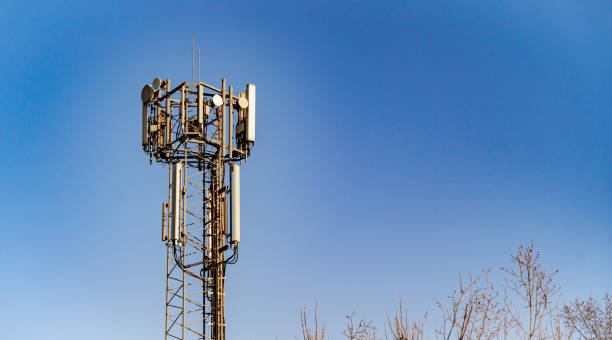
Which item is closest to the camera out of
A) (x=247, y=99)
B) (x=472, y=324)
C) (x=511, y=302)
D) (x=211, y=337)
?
(x=472, y=324)

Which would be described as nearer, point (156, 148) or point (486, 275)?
point (486, 275)

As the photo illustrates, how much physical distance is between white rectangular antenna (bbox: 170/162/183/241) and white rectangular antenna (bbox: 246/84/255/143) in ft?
9.36

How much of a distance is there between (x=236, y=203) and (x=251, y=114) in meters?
3.56

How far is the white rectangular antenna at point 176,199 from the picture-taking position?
25516 millimetres

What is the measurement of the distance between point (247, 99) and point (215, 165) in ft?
9.55

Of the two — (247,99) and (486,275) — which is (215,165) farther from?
(486,275)

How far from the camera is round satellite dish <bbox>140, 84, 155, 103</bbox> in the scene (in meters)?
26.9

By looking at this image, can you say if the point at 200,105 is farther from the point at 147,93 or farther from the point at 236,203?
the point at 236,203

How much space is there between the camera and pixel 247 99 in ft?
91.0

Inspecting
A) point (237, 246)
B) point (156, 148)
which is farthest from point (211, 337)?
point (156, 148)

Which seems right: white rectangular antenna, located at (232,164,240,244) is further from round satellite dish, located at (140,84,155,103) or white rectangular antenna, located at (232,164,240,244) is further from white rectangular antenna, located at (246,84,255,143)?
round satellite dish, located at (140,84,155,103)

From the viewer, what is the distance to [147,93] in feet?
88.6

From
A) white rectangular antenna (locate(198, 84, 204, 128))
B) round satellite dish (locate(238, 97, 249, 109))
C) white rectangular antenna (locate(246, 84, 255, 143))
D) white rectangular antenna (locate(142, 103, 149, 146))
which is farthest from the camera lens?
round satellite dish (locate(238, 97, 249, 109))

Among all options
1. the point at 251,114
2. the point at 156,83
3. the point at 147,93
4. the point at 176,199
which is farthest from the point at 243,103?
the point at 176,199
